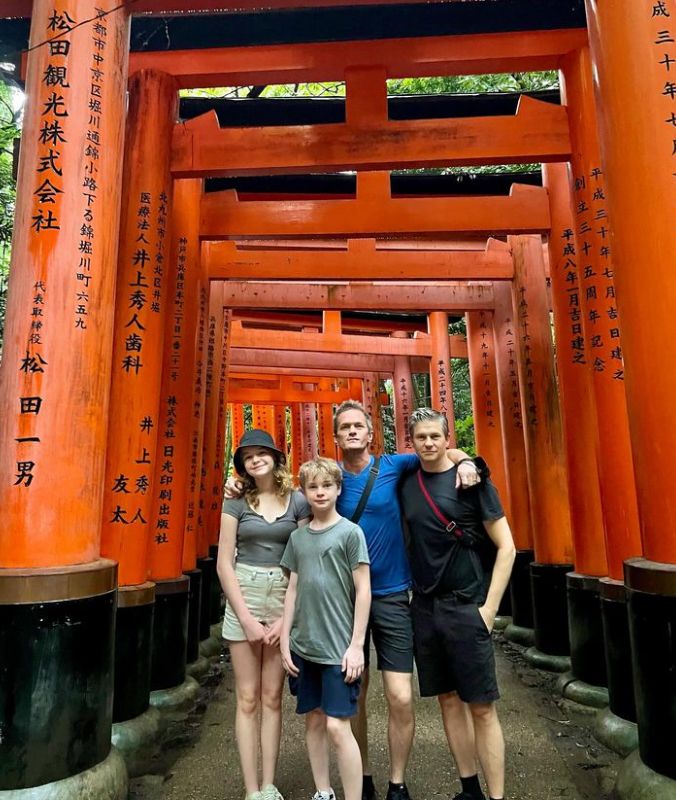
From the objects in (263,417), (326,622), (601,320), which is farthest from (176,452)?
(263,417)

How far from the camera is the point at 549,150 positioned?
171 inches

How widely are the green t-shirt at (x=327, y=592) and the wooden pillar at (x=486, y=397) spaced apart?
20.3 ft

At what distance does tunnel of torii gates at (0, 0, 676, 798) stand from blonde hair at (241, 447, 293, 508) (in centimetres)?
69

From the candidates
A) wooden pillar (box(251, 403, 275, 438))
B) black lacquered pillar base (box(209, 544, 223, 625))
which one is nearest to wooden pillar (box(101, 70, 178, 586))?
black lacquered pillar base (box(209, 544, 223, 625))

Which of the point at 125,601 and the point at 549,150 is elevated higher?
the point at 549,150

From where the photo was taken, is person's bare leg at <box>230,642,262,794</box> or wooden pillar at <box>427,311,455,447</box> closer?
person's bare leg at <box>230,642,262,794</box>

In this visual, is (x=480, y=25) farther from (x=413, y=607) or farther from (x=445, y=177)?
(x=413, y=607)

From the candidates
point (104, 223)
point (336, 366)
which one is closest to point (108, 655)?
point (104, 223)

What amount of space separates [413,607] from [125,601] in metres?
1.82

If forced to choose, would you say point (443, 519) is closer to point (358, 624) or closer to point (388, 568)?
point (388, 568)

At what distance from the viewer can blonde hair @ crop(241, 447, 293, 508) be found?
2.74 meters

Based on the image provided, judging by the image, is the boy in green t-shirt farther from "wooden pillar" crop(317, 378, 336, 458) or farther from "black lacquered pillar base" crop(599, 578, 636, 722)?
"wooden pillar" crop(317, 378, 336, 458)

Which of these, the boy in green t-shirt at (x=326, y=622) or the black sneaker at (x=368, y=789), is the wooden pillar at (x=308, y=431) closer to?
the black sneaker at (x=368, y=789)

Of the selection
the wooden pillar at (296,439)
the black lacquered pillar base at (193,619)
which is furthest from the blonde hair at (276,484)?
the wooden pillar at (296,439)
